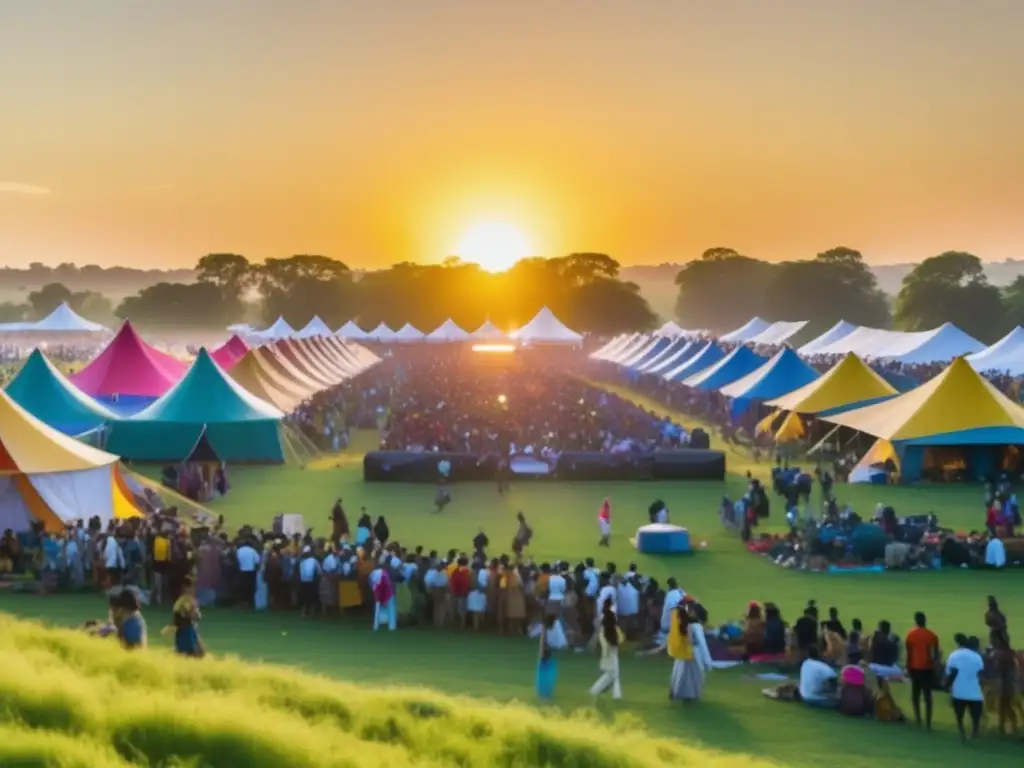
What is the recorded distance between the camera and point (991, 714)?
11203mm

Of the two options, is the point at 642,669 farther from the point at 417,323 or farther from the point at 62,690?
the point at 417,323

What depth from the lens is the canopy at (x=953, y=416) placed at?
84.2 feet

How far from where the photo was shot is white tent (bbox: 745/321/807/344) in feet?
233

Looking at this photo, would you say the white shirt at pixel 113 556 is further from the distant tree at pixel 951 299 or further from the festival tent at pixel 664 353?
the distant tree at pixel 951 299

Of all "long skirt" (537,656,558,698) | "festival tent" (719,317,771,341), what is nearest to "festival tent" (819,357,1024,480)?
"long skirt" (537,656,558,698)

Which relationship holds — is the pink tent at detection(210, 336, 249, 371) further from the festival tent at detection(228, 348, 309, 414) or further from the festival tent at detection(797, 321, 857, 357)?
the festival tent at detection(797, 321, 857, 357)

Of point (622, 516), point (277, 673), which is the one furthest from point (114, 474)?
point (277, 673)

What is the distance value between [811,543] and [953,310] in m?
78.1

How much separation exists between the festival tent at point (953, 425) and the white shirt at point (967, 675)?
15705mm

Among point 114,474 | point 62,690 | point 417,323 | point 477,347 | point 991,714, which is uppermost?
point 417,323

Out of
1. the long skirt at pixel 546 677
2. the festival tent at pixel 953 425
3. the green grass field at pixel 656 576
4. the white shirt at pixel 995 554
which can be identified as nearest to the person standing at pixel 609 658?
the green grass field at pixel 656 576

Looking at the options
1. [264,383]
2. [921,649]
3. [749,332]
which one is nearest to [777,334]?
[749,332]

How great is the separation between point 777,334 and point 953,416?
48013 millimetres

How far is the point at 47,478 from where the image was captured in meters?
18.5
